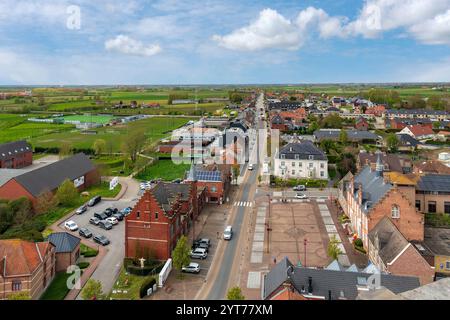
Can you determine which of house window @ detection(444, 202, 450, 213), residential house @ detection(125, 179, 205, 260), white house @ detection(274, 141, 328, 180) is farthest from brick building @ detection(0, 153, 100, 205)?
house window @ detection(444, 202, 450, 213)

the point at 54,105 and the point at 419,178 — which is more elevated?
the point at 54,105

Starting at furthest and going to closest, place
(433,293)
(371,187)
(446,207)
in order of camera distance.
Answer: (446,207), (371,187), (433,293)

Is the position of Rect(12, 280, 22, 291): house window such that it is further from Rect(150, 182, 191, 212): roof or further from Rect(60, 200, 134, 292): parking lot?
Rect(150, 182, 191, 212): roof

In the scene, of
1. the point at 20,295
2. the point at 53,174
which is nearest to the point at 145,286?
the point at 20,295

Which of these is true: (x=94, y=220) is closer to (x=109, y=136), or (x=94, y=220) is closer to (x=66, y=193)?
(x=66, y=193)
